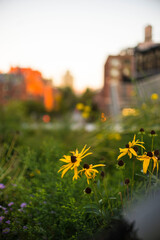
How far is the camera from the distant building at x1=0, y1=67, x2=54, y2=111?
23.1m

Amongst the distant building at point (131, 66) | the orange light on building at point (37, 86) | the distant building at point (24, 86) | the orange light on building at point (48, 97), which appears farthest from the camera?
the orange light on building at point (48, 97)

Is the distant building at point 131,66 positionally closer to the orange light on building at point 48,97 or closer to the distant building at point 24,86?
the distant building at point 24,86

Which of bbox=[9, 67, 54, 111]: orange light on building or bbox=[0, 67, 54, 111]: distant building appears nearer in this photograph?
bbox=[0, 67, 54, 111]: distant building

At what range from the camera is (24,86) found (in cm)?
2528

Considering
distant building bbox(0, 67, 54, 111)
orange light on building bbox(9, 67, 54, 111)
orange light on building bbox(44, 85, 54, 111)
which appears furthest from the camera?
orange light on building bbox(44, 85, 54, 111)

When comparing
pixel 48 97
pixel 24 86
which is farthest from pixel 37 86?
pixel 24 86

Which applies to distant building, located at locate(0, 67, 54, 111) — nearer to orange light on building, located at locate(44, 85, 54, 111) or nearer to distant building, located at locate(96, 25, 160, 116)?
orange light on building, located at locate(44, 85, 54, 111)

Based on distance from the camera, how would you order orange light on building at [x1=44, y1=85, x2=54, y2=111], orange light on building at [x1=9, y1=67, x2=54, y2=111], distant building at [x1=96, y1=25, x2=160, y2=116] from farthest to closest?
orange light on building at [x1=44, y1=85, x2=54, y2=111], orange light on building at [x1=9, y1=67, x2=54, y2=111], distant building at [x1=96, y1=25, x2=160, y2=116]

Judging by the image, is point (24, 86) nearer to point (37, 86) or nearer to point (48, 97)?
point (37, 86)

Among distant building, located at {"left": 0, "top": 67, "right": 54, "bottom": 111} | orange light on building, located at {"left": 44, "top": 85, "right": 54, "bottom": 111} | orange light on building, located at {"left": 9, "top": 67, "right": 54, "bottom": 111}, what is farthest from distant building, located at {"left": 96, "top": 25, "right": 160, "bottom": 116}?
orange light on building, located at {"left": 44, "top": 85, "right": 54, "bottom": 111}

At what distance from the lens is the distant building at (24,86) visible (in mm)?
23141

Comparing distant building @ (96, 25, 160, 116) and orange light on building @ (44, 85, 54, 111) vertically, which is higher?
orange light on building @ (44, 85, 54, 111)

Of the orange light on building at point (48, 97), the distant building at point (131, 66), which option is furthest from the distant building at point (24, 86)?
the distant building at point (131, 66)

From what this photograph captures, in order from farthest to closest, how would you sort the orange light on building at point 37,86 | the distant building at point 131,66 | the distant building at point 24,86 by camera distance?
the orange light on building at point 37,86
the distant building at point 24,86
the distant building at point 131,66
